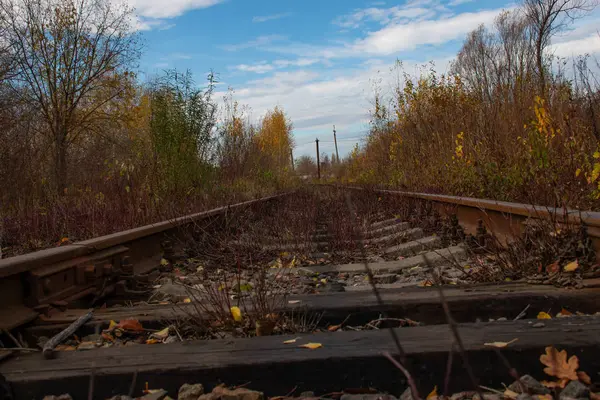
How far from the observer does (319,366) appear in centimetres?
174

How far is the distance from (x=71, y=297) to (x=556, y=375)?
103 inches

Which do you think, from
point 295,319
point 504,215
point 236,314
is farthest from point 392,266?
point 236,314

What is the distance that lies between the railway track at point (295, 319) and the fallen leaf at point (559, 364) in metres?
0.06

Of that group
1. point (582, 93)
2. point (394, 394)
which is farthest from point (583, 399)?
point (582, 93)

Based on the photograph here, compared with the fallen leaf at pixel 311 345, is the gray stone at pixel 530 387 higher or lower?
lower

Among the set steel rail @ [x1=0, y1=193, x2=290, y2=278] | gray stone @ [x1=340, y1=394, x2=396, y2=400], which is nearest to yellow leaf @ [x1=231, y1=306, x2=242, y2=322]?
gray stone @ [x1=340, y1=394, x2=396, y2=400]

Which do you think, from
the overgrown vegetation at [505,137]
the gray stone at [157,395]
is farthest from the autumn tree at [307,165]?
the gray stone at [157,395]

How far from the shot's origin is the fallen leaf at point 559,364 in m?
1.62

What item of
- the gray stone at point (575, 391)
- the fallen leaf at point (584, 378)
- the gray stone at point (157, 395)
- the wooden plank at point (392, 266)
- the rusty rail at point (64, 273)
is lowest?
the wooden plank at point (392, 266)

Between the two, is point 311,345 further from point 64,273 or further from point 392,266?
point 392,266

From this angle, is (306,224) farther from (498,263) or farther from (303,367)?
(303,367)

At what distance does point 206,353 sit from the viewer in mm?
1892

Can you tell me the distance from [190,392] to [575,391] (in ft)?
3.96

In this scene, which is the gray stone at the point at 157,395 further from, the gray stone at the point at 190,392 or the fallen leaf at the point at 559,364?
the fallen leaf at the point at 559,364
